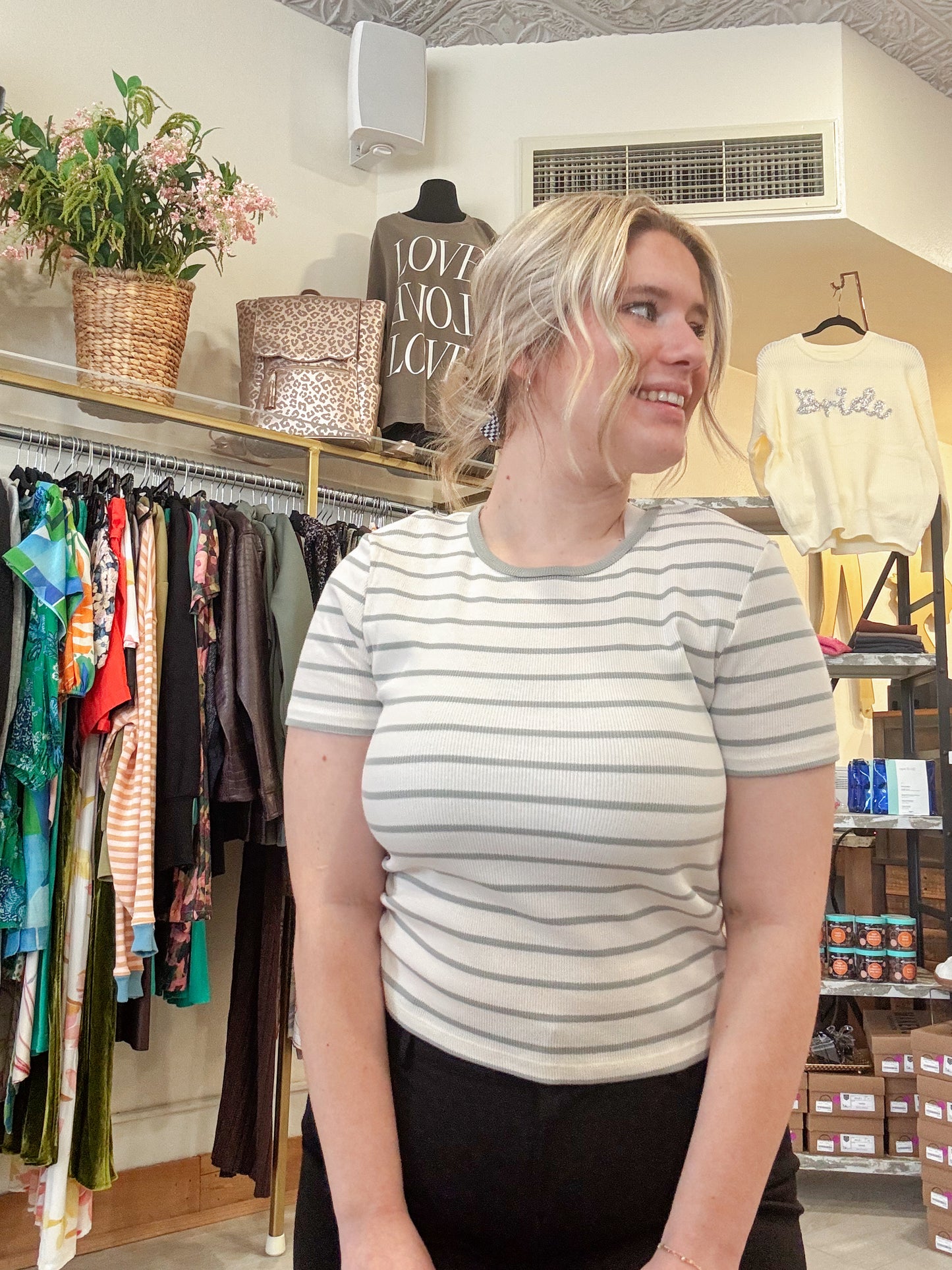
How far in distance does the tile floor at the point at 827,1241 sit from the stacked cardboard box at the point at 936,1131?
0.08 metres

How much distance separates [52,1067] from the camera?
199 cm

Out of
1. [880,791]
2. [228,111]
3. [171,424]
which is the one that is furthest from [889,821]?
[228,111]

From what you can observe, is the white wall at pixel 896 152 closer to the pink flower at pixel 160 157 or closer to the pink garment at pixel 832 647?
the pink garment at pixel 832 647

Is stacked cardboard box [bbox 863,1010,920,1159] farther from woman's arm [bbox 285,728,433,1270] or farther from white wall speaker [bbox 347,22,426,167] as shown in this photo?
white wall speaker [bbox 347,22,426,167]

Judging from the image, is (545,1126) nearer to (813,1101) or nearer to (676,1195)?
(676,1195)

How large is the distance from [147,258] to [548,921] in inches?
79.1

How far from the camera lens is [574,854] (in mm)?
835

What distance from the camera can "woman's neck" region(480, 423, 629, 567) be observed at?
975mm

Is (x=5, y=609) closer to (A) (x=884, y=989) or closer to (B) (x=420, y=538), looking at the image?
(B) (x=420, y=538)

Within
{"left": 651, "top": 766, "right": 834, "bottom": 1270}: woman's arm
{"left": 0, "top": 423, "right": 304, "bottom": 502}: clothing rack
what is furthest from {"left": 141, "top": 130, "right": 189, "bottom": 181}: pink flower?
{"left": 651, "top": 766, "right": 834, "bottom": 1270}: woman's arm

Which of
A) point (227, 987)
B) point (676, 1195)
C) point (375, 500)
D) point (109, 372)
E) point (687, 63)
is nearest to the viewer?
point (676, 1195)

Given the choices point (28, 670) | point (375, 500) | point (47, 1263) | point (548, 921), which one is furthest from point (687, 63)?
point (47, 1263)

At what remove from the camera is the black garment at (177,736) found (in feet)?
6.89

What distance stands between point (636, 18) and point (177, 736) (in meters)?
2.50
